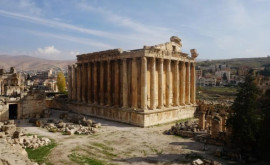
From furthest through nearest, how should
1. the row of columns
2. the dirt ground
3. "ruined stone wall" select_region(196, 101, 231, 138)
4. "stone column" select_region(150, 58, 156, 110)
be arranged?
the row of columns
"stone column" select_region(150, 58, 156, 110)
"ruined stone wall" select_region(196, 101, 231, 138)
the dirt ground

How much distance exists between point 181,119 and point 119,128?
1100 cm

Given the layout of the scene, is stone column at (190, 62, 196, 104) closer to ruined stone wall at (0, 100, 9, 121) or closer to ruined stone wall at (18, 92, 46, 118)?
ruined stone wall at (18, 92, 46, 118)

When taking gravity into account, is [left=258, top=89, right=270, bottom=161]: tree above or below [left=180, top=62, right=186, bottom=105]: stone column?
below

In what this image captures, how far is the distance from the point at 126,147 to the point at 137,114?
349 inches

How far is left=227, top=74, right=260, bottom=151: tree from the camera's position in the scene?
1823 centimetres

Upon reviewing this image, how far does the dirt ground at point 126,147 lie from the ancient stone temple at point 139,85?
171 inches

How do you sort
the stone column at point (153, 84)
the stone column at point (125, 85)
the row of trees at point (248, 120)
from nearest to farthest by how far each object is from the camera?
the row of trees at point (248, 120), the stone column at point (153, 84), the stone column at point (125, 85)

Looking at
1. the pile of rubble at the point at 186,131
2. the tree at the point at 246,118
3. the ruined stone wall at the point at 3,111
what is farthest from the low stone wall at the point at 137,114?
the tree at the point at 246,118

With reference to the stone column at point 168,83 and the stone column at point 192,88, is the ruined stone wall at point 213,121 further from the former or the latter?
the stone column at point 168,83

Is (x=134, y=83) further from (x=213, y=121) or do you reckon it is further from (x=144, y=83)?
(x=213, y=121)

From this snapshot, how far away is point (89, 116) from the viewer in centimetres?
3738

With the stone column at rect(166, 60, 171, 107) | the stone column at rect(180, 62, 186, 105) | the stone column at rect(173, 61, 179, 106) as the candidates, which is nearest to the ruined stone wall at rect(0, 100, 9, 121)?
the stone column at rect(166, 60, 171, 107)

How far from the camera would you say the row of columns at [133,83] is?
30812 mm

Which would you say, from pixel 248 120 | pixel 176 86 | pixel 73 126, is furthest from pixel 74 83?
pixel 248 120
